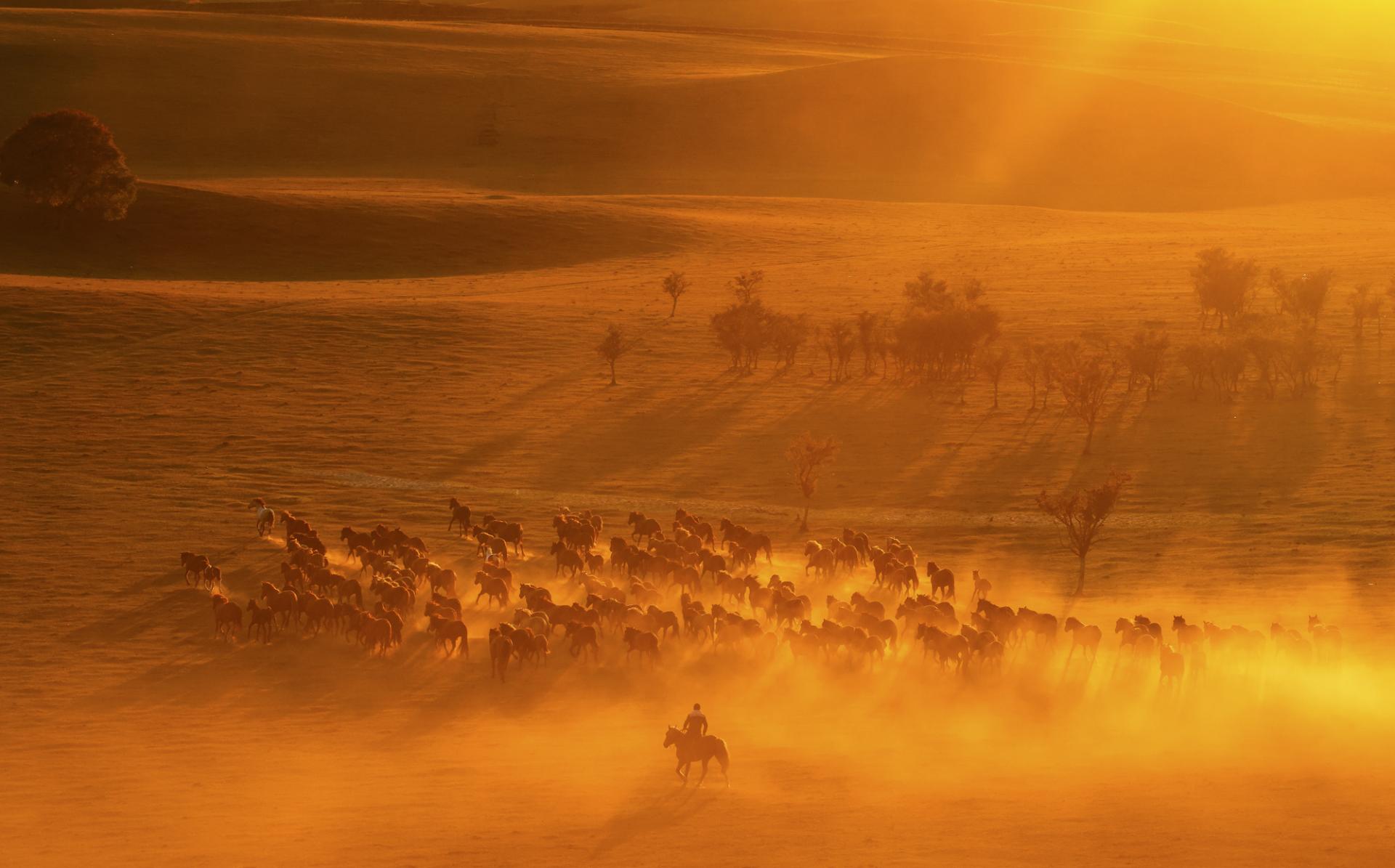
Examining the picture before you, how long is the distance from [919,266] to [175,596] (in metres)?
51.1

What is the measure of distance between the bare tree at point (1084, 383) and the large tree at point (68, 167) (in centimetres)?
5328

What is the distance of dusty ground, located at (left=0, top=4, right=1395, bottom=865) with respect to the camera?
64.6ft

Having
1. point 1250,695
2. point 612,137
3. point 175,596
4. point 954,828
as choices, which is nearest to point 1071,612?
point 1250,695

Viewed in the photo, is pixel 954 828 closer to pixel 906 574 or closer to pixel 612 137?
pixel 906 574

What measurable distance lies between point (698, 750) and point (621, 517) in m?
18.7

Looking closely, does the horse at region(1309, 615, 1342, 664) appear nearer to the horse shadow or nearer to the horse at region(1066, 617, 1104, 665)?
the horse at region(1066, 617, 1104, 665)

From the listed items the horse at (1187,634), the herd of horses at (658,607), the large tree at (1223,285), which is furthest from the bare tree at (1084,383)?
the horse at (1187,634)

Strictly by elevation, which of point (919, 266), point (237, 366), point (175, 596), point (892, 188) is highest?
point (892, 188)

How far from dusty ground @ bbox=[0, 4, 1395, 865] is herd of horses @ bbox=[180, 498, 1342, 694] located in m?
0.60

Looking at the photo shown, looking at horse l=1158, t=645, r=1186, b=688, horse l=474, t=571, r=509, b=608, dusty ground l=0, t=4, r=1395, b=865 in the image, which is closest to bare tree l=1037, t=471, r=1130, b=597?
Answer: dusty ground l=0, t=4, r=1395, b=865

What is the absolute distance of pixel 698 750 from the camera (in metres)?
20.6

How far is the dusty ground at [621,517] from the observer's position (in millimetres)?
19688

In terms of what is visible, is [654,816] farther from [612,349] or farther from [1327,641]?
[612,349]

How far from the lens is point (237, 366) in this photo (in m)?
52.8
